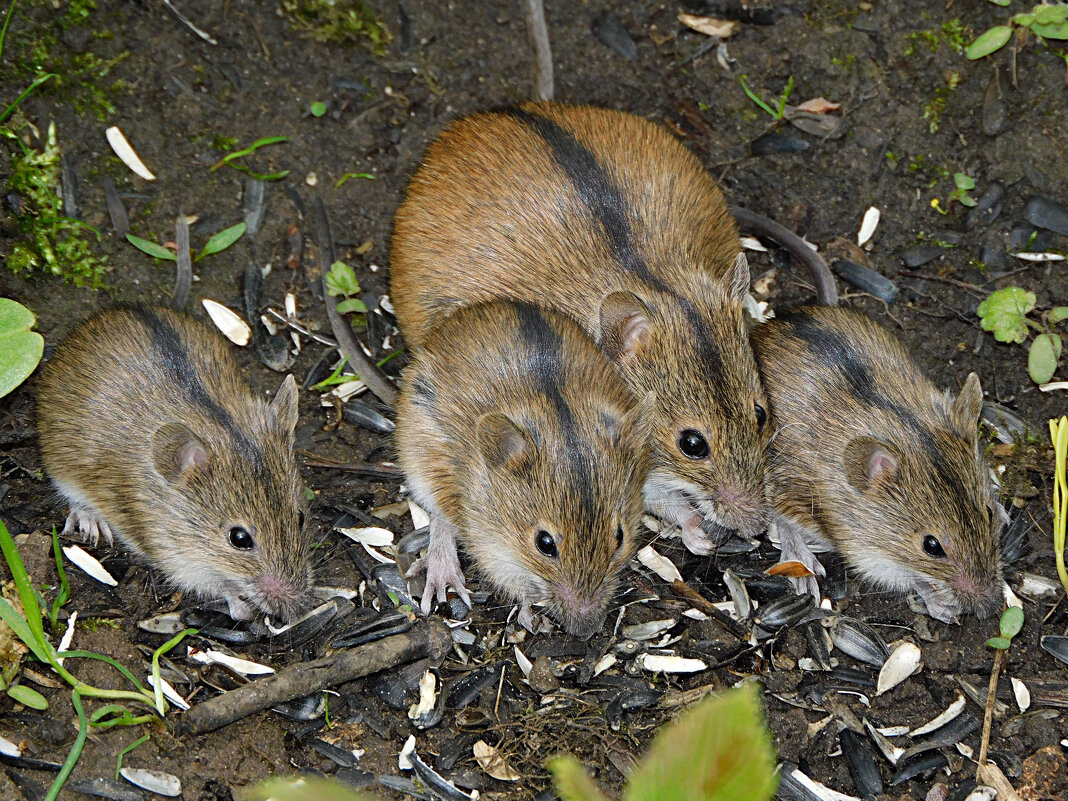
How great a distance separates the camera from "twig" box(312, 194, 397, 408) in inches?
231

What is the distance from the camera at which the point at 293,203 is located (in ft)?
21.0

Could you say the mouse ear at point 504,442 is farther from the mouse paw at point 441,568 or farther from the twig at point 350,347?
the twig at point 350,347

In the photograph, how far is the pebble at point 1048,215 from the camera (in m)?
6.11

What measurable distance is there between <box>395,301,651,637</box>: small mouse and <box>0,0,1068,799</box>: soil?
36 cm

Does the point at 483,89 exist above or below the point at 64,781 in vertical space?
above

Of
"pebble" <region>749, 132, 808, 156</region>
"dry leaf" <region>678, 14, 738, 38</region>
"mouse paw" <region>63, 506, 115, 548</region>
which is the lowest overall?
"mouse paw" <region>63, 506, 115, 548</region>

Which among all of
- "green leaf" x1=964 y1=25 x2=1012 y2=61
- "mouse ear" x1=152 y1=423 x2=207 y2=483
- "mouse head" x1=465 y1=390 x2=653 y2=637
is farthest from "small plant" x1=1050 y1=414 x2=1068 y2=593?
"mouse ear" x1=152 y1=423 x2=207 y2=483

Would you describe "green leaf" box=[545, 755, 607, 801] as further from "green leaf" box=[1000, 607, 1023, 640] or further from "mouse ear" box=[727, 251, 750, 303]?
"mouse ear" box=[727, 251, 750, 303]

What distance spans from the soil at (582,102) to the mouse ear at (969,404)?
557 millimetres

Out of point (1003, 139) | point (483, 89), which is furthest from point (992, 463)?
point (483, 89)

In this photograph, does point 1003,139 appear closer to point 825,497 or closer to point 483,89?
point 825,497

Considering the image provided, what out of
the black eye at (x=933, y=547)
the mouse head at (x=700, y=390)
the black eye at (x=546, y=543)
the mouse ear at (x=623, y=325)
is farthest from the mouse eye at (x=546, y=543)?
the black eye at (x=933, y=547)

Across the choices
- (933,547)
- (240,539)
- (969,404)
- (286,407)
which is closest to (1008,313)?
(969,404)

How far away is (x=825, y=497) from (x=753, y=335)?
1.03 metres
